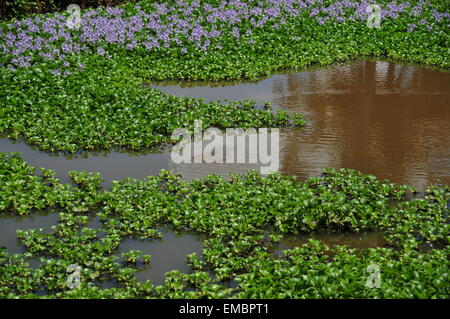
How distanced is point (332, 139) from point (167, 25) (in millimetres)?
6586

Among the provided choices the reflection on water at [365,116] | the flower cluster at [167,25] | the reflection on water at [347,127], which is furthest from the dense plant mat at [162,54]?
the reflection on water at [365,116]

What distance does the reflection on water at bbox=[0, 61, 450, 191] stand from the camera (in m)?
9.26

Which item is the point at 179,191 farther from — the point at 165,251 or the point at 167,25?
the point at 167,25

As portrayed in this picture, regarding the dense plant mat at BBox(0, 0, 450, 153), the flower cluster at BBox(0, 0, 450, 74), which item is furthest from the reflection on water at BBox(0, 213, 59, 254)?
the flower cluster at BBox(0, 0, 450, 74)

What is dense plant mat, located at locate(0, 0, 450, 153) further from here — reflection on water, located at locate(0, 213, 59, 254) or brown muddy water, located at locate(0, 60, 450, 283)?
reflection on water, located at locate(0, 213, 59, 254)

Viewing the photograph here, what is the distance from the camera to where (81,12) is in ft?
50.7

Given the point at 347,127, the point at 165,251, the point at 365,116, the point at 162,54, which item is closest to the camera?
the point at 165,251

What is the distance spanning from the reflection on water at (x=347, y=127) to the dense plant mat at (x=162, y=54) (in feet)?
1.49

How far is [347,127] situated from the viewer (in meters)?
10.8

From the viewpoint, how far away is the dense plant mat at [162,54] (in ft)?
34.6

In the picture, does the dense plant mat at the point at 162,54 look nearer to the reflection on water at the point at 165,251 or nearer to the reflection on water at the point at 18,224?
the reflection on water at the point at 18,224

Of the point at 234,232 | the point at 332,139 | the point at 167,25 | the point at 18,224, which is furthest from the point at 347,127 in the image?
the point at 167,25

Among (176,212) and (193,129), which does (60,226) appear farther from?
(193,129)

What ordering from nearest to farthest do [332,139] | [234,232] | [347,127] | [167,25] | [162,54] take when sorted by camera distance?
1. [234,232]
2. [332,139]
3. [347,127]
4. [162,54]
5. [167,25]
